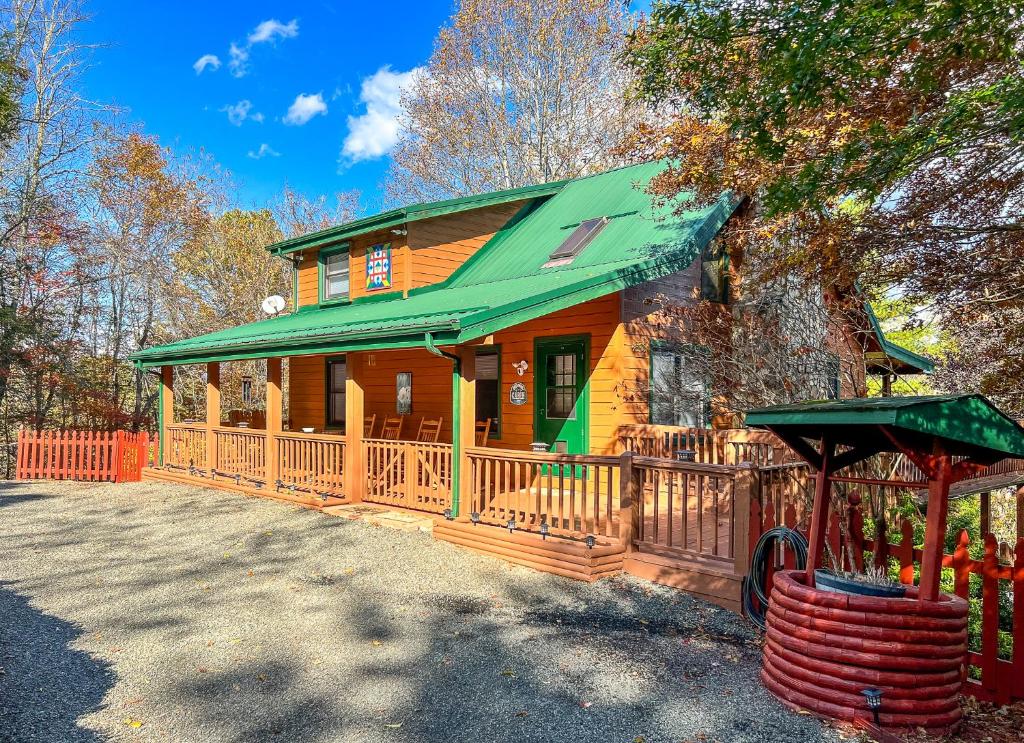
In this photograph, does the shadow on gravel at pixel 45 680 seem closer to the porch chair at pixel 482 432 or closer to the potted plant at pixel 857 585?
the potted plant at pixel 857 585

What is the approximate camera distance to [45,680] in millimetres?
4941

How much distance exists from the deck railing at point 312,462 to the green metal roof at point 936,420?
8.23 metres

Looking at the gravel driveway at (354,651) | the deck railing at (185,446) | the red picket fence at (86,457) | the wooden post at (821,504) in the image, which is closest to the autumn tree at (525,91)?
the deck railing at (185,446)

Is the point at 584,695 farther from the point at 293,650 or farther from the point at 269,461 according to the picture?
the point at 269,461

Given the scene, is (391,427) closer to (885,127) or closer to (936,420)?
(885,127)

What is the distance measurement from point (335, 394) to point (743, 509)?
12192 mm

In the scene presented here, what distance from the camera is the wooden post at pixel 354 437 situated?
11.1 metres

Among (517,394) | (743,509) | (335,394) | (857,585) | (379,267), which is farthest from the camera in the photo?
(335,394)

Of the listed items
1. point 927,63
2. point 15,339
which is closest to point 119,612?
point 927,63

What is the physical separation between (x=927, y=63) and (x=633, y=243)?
20.3 ft

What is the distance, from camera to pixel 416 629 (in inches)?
240

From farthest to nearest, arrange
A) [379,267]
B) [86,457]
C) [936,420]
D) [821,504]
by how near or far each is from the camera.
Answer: [86,457]
[379,267]
[821,504]
[936,420]

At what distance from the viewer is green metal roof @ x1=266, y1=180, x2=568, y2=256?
46.7 feet

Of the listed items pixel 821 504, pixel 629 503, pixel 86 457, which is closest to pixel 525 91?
pixel 86 457
